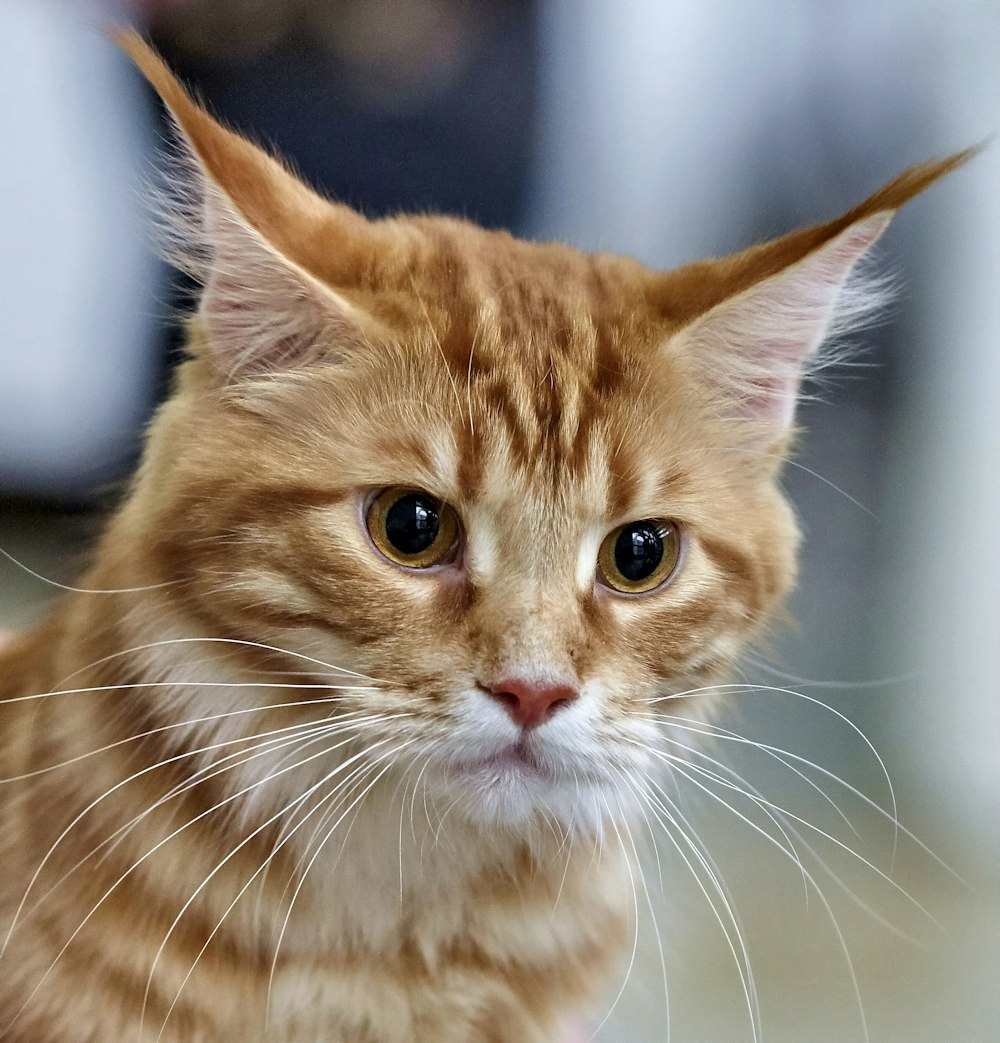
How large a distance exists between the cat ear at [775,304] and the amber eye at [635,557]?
0.14m

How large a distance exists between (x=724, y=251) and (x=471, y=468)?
52cm

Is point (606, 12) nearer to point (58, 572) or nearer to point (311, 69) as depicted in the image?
point (311, 69)

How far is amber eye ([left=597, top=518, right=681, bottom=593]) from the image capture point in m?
0.78

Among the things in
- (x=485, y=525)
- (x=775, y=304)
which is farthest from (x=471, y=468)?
Answer: (x=775, y=304)

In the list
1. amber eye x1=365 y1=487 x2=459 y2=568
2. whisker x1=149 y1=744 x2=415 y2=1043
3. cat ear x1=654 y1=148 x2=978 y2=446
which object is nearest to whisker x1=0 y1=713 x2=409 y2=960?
whisker x1=149 y1=744 x2=415 y2=1043

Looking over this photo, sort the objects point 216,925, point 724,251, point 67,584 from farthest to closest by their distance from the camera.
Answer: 1. point 724,251
2. point 67,584
3. point 216,925

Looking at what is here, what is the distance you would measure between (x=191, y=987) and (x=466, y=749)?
12.7 inches

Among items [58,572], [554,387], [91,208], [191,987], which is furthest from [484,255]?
[191,987]

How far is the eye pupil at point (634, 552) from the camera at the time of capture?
2.57 feet

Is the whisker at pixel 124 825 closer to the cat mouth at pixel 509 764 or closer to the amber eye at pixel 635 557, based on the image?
the cat mouth at pixel 509 764

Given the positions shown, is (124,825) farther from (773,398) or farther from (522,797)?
(773,398)

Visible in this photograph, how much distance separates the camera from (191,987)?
29.5 inches

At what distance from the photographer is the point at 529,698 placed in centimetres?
66

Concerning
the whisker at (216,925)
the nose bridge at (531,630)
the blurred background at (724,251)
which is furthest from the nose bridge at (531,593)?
the blurred background at (724,251)
